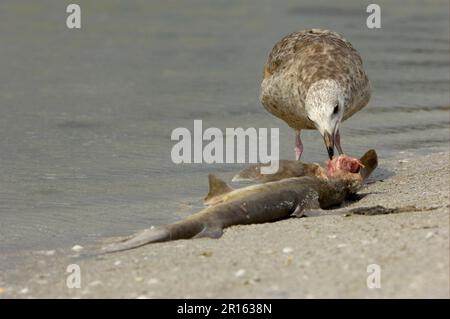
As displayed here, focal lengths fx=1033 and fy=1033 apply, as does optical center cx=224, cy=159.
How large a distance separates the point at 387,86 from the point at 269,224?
253 inches

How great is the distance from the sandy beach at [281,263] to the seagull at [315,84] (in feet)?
4.72

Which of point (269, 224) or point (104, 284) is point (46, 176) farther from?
point (104, 284)

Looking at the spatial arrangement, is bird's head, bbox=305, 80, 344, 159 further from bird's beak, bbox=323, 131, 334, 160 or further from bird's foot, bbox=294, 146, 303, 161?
bird's foot, bbox=294, 146, 303, 161

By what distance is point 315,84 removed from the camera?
29.8 ft

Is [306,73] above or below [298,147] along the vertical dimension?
above

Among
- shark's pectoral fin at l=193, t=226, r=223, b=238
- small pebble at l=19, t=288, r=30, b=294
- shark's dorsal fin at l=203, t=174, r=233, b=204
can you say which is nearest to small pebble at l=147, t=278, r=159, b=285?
small pebble at l=19, t=288, r=30, b=294

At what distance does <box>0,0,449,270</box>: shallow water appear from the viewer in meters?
8.66

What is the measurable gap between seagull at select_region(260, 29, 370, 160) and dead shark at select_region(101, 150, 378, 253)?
363 mm

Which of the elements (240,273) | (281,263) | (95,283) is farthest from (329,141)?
(95,283)

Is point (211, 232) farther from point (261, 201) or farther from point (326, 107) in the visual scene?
point (326, 107)

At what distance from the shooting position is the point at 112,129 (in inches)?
436

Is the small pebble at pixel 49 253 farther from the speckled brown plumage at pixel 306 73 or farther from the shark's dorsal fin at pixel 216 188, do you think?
the speckled brown plumage at pixel 306 73

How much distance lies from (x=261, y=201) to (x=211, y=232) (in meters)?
0.59
